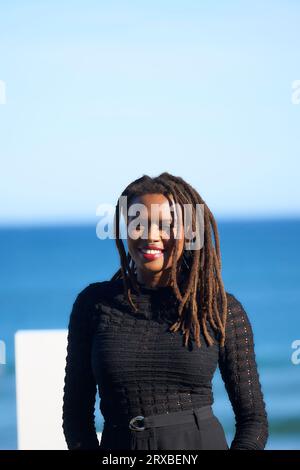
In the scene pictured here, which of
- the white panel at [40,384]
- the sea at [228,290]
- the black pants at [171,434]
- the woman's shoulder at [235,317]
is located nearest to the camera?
the black pants at [171,434]

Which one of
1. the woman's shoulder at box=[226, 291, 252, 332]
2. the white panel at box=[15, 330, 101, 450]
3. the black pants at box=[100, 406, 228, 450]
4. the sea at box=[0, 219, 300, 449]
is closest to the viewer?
the black pants at box=[100, 406, 228, 450]

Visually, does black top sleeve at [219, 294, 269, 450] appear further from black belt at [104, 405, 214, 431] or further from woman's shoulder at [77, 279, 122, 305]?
woman's shoulder at [77, 279, 122, 305]

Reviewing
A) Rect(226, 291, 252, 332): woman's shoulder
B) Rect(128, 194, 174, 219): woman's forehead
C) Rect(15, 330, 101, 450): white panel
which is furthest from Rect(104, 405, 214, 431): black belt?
Rect(15, 330, 101, 450): white panel

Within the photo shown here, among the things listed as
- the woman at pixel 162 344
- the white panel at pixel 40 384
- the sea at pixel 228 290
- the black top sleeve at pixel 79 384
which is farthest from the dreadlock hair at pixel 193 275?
the sea at pixel 228 290

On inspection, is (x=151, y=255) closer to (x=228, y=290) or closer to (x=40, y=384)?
(x=40, y=384)

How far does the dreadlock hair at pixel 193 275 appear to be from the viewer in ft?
11.4

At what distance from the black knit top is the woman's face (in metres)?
0.13

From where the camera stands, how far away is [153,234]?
3383 millimetres

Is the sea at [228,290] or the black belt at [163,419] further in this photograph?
the sea at [228,290]

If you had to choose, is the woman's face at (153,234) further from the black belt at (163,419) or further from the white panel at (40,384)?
the white panel at (40,384)

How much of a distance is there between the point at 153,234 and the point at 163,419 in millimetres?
508

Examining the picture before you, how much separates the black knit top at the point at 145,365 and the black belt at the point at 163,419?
0.04ft

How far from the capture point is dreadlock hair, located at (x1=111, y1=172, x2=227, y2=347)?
3465 mm
